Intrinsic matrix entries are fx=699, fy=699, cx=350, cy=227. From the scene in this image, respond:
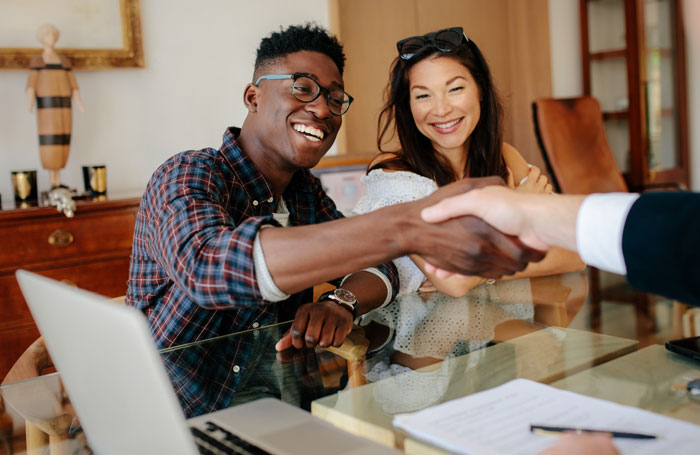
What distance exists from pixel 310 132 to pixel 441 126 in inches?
25.3

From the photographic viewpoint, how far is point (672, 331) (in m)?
1.41

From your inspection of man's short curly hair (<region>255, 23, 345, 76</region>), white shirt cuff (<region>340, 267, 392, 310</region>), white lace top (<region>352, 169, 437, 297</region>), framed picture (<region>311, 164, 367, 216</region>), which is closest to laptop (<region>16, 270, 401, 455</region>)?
white shirt cuff (<region>340, 267, 392, 310</region>)

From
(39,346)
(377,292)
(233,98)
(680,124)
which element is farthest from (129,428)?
(680,124)

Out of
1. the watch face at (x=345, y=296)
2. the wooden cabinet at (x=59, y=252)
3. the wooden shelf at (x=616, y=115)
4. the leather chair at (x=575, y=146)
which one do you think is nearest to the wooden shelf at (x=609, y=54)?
the wooden shelf at (x=616, y=115)

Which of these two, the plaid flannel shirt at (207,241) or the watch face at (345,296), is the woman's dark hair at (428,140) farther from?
the watch face at (345,296)

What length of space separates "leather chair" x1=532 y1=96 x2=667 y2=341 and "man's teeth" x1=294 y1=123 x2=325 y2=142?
110 inches

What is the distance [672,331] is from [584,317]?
0.19 metres

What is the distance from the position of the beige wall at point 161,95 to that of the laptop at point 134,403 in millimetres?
2491

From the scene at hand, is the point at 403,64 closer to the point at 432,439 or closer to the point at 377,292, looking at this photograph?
the point at 377,292

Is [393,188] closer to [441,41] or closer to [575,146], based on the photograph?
[441,41]

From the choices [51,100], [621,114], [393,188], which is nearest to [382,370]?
[393,188]

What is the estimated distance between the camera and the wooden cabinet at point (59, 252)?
103 inches

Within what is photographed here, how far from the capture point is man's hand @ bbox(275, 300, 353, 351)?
1413 millimetres

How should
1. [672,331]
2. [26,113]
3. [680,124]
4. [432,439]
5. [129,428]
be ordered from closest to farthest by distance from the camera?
[129,428] → [432,439] → [672,331] → [26,113] → [680,124]
